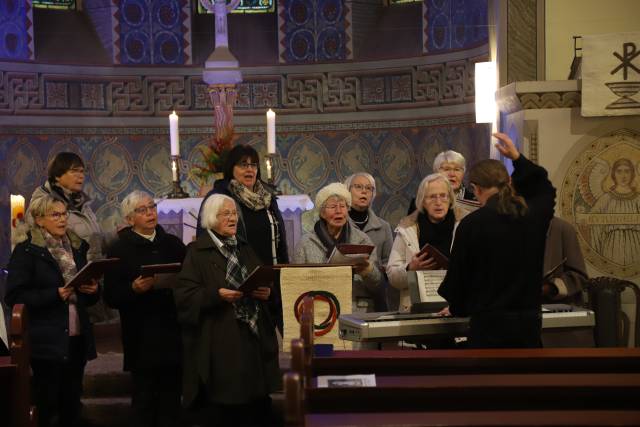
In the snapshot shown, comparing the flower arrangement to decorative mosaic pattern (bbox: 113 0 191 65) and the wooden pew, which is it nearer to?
decorative mosaic pattern (bbox: 113 0 191 65)

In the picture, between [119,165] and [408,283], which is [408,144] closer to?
[119,165]

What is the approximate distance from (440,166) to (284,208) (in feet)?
9.74

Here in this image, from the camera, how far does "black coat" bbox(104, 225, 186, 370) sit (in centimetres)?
565

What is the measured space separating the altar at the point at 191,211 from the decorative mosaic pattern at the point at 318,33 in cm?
273

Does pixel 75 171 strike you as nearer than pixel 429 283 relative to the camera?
No

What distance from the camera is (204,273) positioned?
5.46m

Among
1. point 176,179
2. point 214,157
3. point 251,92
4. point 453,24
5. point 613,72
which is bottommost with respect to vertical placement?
point 176,179

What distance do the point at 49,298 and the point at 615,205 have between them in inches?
139

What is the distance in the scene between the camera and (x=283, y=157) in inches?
459

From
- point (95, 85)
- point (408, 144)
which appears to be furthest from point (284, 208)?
point (95, 85)

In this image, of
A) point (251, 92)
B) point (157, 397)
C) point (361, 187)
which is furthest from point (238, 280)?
point (251, 92)

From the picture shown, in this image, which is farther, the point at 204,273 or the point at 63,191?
the point at 63,191

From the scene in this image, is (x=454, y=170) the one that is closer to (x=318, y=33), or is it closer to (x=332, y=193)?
(x=332, y=193)

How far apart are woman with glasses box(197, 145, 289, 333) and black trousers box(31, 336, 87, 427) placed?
3.63 feet
